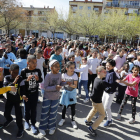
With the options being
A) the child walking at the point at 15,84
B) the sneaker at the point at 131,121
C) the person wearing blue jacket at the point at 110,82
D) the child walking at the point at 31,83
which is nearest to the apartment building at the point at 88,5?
the person wearing blue jacket at the point at 110,82

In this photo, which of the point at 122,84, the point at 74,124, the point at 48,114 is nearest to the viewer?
the point at 48,114

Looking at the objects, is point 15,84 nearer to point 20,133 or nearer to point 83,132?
point 20,133

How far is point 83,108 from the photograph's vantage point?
14.7 ft

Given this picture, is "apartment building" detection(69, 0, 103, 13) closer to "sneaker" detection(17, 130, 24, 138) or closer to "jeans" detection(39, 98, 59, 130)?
"jeans" detection(39, 98, 59, 130)

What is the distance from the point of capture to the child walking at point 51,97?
288 cm

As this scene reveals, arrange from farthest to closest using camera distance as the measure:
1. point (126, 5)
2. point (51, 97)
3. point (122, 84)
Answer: point (126, 5), point (122, 84), point (51, 97)

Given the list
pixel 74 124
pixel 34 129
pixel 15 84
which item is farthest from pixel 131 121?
pixel 15 84

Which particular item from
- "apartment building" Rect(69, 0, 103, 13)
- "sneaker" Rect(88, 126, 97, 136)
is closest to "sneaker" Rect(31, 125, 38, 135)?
"sneaker" Rect(88, 126, 97, 136)

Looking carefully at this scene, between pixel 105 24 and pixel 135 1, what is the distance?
88.4ft

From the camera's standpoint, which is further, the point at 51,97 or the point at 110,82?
the point at 110,82

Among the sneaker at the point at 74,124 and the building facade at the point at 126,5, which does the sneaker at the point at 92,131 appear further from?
the building facade at the point at 126,5

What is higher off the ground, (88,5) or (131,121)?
(88,5)

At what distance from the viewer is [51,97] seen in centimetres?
293

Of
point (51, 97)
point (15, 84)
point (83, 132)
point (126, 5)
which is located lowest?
point (83, 132)
